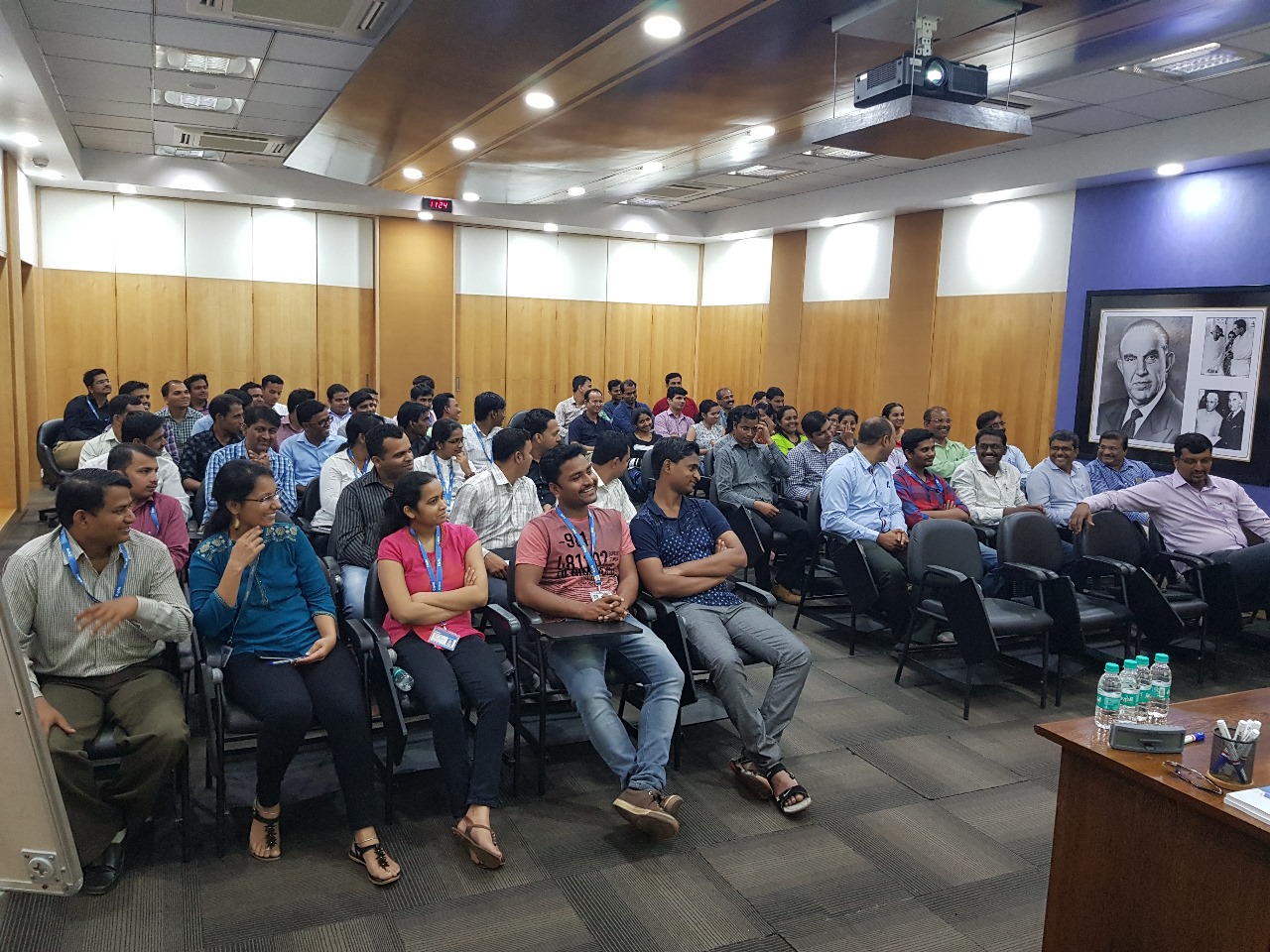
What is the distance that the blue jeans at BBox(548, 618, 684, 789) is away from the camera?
329 cm

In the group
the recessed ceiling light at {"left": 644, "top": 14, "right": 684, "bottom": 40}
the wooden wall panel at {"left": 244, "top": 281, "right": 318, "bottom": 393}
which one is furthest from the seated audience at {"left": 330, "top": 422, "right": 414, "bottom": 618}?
the wooden wall panel at {"left": 244, "top": 281, "right": 318, "bottom": 393}

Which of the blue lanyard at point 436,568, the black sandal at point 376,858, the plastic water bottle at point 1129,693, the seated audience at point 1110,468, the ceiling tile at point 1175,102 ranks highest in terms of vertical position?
the ceiling tile at point 1175,102

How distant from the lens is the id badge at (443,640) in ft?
11.0

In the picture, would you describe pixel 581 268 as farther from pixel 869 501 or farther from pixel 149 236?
pixel 869 501

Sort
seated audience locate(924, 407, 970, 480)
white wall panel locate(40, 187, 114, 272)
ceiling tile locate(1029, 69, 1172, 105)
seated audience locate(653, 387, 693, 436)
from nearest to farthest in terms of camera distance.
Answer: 1. ceiling tile locate(1029, 69, 1172, 105)
2. seated audience locate(924, 407, 970, 480)
3. seated audience locate(653, 387, 693, 436)
4. white wall panel locate(40, 187, 114, 272)

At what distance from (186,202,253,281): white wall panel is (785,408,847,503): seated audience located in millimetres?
7666

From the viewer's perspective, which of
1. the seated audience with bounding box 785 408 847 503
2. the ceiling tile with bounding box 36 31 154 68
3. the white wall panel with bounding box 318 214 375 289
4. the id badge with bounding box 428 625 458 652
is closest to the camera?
the id badge with bounding box 428 625 458 652

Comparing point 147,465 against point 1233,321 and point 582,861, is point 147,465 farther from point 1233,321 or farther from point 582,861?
point 1233,321

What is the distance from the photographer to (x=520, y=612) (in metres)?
3.57

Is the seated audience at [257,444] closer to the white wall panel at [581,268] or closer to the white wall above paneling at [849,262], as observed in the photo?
the white wall above paneling at [849,262]

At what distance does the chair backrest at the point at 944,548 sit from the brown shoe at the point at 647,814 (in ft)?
7.26

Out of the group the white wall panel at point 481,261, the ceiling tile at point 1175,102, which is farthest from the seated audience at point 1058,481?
the white wall panel at point 481,261

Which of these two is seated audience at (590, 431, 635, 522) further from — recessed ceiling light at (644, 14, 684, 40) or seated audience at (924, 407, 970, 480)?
seated audience at (924, 407, 970, 480)

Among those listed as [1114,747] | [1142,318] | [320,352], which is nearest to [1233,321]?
[1142,318]
